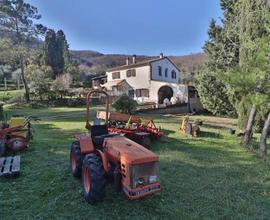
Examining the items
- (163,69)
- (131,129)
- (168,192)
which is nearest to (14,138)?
(131,129)

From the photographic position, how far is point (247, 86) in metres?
8.02

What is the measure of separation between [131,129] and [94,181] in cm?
472

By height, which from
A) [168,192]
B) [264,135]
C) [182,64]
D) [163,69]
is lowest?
[168,192]

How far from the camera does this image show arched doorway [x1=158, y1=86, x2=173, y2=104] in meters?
32.2

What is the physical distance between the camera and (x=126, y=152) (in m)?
4.29

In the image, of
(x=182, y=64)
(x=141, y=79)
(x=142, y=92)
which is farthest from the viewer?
(x=182, y=64)

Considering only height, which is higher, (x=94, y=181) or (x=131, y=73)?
(x=131, y=73)

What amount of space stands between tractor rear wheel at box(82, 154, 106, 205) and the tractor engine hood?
0.95 feet

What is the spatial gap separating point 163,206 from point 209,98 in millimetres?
19869

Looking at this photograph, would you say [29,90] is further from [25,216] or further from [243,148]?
[25,216]

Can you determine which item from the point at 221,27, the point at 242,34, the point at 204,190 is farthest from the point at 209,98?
the point at 204,190

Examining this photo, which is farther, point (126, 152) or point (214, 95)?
point (214, 95)

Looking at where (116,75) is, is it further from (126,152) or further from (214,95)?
(126,152)

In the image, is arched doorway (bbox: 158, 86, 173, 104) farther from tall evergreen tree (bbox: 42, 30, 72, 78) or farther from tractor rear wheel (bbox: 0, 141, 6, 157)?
tractor rear wheel (bbox: 0, 141, 6, 157)
